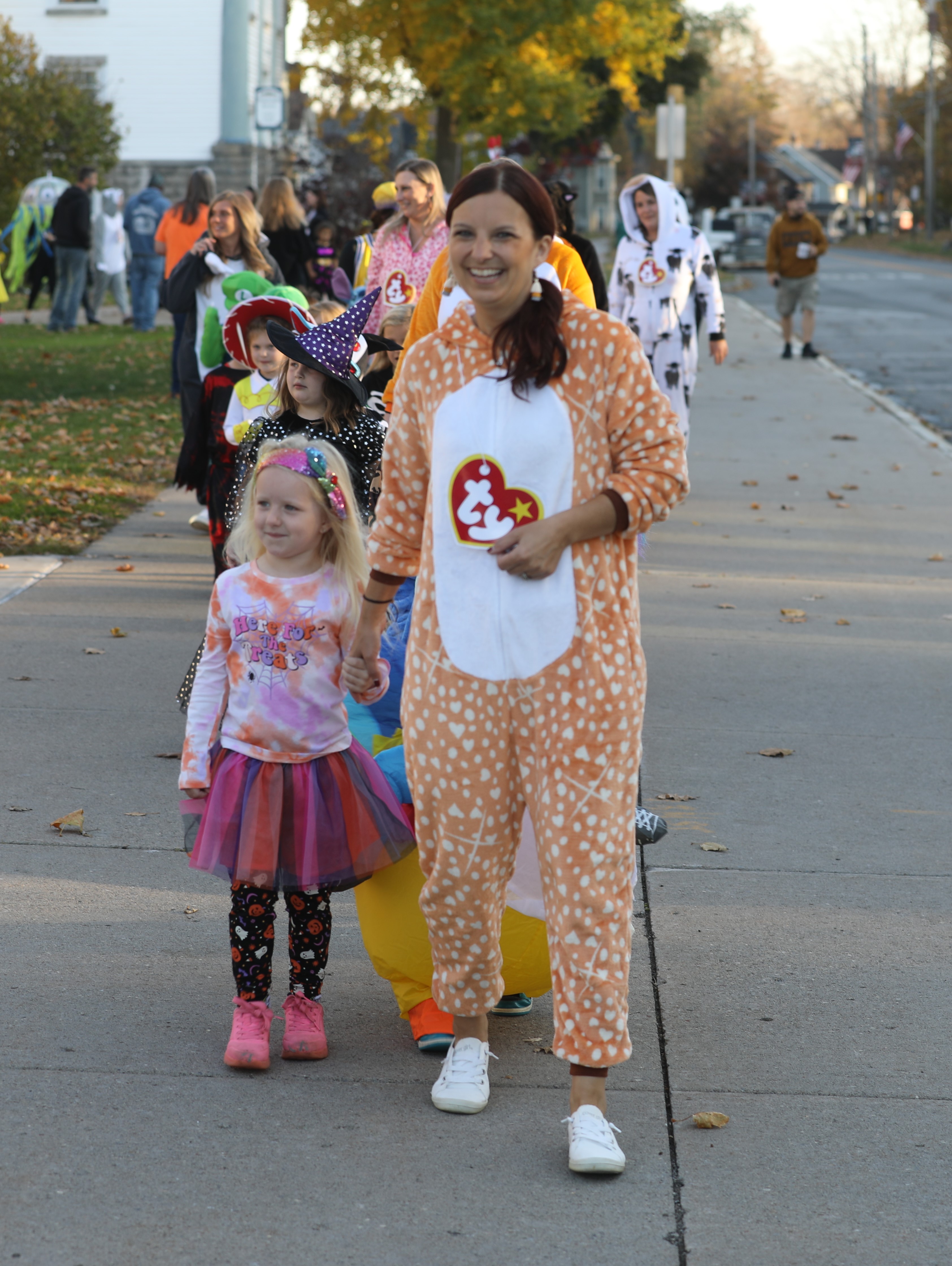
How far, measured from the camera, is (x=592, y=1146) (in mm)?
3088

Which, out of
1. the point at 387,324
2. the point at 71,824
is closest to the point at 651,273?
the point at 387,324

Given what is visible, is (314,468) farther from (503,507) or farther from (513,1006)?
(513,1006)

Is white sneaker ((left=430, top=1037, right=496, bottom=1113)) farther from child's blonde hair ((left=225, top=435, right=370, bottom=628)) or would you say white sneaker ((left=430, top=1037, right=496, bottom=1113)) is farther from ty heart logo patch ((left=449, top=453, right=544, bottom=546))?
ty heart logo patch ((left=449, top=453, right=544, bottom=546))

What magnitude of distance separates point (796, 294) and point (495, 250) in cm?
1744

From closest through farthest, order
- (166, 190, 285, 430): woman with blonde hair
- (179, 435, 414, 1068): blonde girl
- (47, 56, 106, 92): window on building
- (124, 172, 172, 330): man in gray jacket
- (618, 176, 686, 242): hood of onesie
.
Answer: (179, 435, 414, 1068): blonde girl → (166, 190, 285, 430): woman with blonde hair → (618, 176, 686, 242): hood of onesie → (124, 172, 172, 330): man in gray jacket → (47, 56, 106, 92): window on building

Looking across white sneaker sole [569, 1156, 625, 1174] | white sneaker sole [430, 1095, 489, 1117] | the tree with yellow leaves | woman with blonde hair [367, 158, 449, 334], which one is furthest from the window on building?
white sneaker sole [569, 1156, 625, 1174]

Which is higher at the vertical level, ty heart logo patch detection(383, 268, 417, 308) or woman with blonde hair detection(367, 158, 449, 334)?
woman with blonde hair detection(367, 158, 449, 334)

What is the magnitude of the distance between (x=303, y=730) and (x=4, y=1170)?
3.44 ft

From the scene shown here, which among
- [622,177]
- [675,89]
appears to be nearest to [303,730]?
[675,89]

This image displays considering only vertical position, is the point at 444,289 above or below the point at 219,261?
below

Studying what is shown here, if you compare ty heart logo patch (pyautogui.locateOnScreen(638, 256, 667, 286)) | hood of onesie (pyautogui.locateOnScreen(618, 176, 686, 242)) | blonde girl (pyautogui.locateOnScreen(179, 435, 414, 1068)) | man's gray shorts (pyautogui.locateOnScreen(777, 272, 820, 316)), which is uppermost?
man's gray shorts (pyautogui.locateOnScreen(777, 272, 820, 316))

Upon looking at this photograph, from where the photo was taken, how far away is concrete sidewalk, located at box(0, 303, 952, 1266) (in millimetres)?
2928

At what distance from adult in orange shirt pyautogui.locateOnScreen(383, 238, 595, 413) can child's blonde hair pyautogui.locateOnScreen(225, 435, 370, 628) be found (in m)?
0.26

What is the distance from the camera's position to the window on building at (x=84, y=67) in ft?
129
